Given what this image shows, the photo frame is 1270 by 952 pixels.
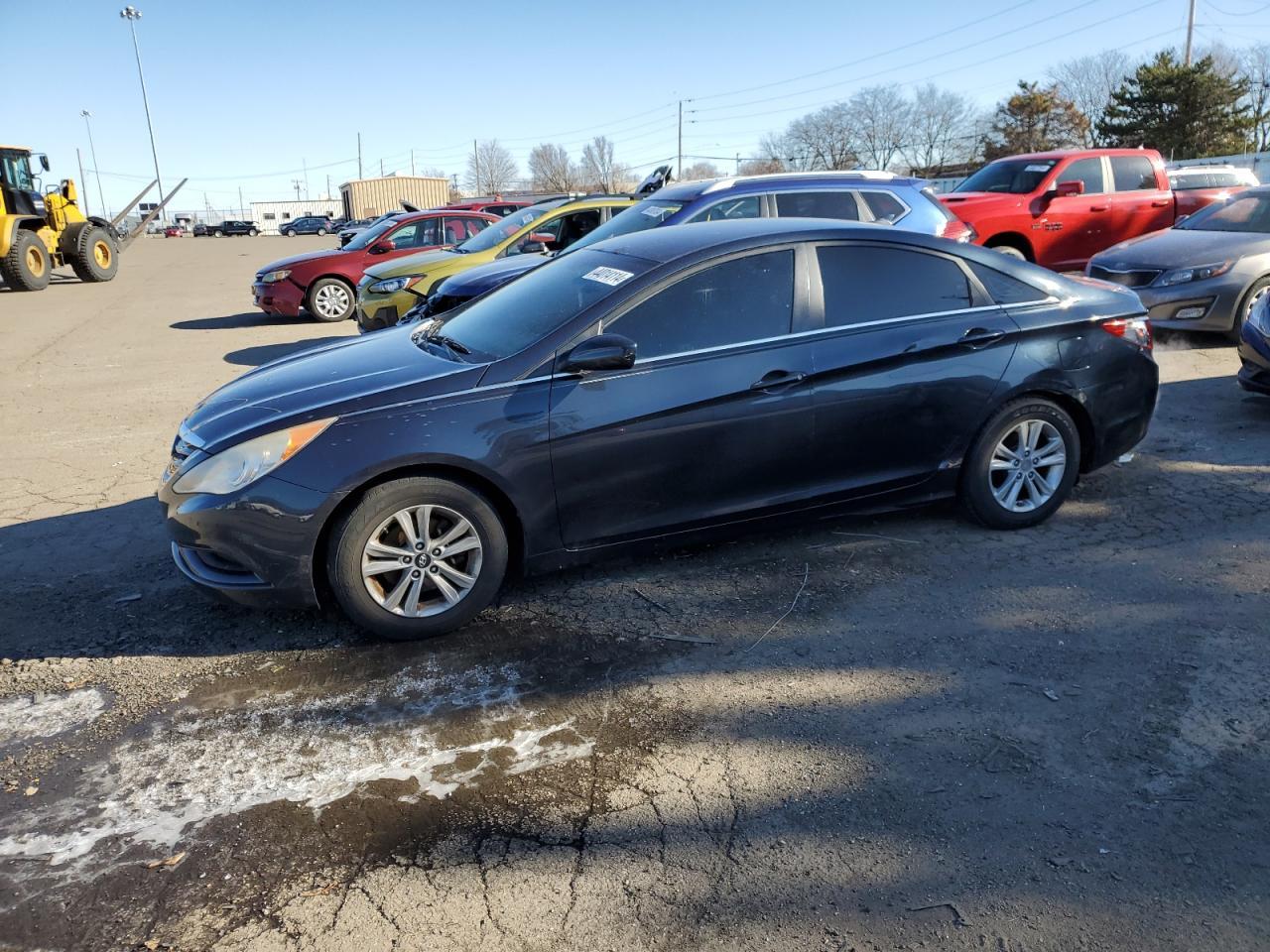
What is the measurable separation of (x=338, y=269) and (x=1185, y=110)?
168 ft

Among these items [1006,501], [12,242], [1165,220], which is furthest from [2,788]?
[12,242]

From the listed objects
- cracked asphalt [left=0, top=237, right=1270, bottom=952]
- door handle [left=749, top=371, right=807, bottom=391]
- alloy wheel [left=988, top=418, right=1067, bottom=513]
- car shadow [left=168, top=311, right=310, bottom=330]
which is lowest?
cracked asphalt [left=0, top=237, right=1270, bottom=952]

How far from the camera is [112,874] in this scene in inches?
104

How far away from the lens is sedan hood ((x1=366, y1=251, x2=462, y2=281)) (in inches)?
415

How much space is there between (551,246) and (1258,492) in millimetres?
7726

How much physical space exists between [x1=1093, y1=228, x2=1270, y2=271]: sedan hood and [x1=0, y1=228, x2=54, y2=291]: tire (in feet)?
68.2

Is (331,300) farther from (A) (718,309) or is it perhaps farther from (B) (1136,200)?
(B) (1136,200)

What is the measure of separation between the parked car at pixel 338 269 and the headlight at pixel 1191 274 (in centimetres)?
827

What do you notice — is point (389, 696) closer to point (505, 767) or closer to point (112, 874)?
point (505, 767)

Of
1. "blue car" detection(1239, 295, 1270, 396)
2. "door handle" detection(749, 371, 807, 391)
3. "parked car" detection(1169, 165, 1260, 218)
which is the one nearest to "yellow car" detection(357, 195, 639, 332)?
"door handle" detection(749, 371, 807, 391)

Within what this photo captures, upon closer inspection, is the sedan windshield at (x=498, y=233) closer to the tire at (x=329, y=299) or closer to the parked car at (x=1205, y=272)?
the tire at (x=329, y=299)

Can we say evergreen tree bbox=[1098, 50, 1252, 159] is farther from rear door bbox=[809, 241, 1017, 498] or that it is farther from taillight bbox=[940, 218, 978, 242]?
rear door bbox=[809, 241, 1017, 498]

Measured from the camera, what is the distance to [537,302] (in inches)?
180

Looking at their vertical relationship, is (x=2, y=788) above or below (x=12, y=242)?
below
